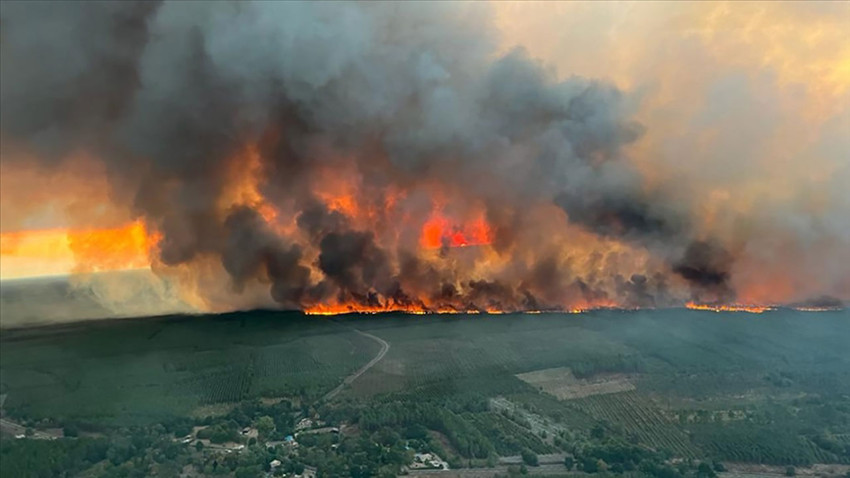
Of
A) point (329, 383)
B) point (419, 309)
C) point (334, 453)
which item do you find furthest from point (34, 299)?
point (334, 453)

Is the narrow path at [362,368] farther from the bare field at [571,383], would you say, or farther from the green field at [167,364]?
the bare field at [571,383]

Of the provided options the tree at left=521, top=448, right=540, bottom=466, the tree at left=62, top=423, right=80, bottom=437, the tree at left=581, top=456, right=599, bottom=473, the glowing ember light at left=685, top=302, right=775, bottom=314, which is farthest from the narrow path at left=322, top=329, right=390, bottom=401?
the glowing ember light at left=685, top=302, right=775, bottom=314

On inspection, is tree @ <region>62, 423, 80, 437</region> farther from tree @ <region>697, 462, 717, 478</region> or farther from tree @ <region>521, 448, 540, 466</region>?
tree @ <region>697, 462, 717, 478</region>

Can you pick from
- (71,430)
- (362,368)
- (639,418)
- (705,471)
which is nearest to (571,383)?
(639,418)

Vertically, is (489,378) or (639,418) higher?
(489,378)

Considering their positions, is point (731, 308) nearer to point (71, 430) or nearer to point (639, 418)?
point (639, 418)

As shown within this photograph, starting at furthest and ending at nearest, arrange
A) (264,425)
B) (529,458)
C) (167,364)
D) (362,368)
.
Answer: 1. (167,364)
2. (362,368)
3. (264,425)
4. (529,458)

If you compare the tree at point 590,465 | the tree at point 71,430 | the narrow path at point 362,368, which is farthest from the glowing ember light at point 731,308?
the tree at point 71,430
